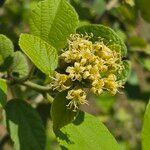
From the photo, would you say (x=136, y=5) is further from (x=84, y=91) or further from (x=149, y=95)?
(x=149, y=95)

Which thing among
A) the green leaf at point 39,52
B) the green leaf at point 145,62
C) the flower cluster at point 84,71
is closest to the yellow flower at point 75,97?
the flower cluster at point 84,71

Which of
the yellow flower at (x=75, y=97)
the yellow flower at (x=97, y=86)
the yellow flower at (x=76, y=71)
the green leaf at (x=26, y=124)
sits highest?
the yellow flower at (x=76, y=71)

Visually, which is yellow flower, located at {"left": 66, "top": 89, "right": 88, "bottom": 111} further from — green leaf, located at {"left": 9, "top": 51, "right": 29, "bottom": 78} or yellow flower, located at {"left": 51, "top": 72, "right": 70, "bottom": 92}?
green leaf, located at {"left": 9, "top": 51, "right": 29, "bottom": 78}

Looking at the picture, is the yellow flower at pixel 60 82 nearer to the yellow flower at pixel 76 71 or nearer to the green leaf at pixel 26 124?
the yellow flower at pixel 76 71

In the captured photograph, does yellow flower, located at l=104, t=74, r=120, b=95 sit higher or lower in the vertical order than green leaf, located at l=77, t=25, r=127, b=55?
lower

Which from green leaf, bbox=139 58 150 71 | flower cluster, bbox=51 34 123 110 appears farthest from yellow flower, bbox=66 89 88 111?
green leaf, bbox=139 58 150 71

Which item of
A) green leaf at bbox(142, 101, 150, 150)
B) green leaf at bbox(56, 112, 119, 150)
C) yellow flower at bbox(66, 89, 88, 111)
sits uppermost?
yellow flower at bbox(66, 89, 88, 111)
